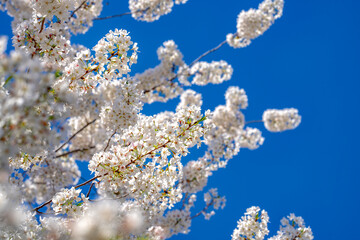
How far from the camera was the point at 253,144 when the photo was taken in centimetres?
1599

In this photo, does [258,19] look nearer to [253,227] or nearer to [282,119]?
[282,119]

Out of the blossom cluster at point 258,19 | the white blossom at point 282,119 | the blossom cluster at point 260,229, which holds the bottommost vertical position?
the blossom cluster at point 260,229

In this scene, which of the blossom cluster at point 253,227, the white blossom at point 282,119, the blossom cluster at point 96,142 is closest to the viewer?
the blossom cluster at point 96,142

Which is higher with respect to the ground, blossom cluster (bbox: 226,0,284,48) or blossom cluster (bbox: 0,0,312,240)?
blossom cluster (bbox: 226,0,284,48)

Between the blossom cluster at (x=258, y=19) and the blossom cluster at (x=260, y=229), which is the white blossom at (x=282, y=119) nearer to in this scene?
the blossom cluster at (x=258, y=19)

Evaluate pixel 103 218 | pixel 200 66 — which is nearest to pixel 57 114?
pixel 103 218

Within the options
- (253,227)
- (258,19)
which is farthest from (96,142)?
(258,19)

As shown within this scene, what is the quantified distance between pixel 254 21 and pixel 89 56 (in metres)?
10.6

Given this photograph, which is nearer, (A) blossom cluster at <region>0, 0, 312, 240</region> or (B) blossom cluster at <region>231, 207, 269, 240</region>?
(A) blossom cluster at <region>0, 0, 312, 240</region>

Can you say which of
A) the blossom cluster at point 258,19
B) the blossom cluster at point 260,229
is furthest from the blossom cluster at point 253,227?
the blossom cluster at point 258,19

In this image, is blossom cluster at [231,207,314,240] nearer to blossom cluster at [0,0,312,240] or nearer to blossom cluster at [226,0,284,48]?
blossom cluster at [0,0,312,240]

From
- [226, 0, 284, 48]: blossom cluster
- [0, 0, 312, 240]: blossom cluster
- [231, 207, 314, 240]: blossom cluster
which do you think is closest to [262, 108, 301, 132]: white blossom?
[226, 0, 284, 48]: blossom cluster

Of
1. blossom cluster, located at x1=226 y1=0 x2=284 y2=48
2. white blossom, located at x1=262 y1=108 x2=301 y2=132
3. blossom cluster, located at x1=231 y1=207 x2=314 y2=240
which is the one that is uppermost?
blossom cluster, located at x1=226 y1=0 x2=284 y2=48

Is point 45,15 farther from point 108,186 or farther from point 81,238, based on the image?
point 81,238
